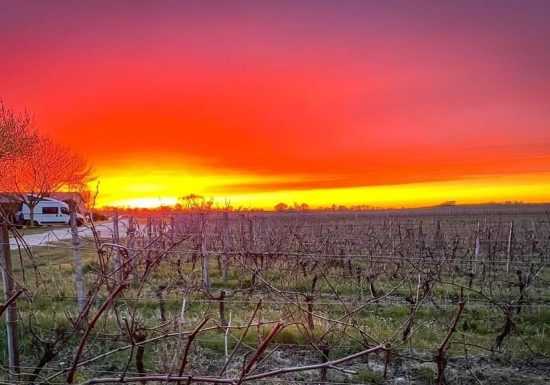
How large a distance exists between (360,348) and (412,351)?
1.80 feet

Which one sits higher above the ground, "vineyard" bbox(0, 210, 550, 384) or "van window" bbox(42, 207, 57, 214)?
"van window" bbox(42, 207, 57, 214)

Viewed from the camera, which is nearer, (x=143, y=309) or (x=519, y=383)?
(x=519, y=383)

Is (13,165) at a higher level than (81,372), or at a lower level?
higher

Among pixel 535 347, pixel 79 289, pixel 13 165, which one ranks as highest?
pixel 13 165

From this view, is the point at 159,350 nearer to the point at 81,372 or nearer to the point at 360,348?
the point at 81,372

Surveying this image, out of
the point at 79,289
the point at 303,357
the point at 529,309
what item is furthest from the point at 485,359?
the point at 79,289

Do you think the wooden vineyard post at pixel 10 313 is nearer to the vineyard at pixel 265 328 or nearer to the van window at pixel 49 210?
the vineyard at pixel 265 328

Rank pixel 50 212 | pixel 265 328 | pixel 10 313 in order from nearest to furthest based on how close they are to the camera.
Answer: pixel 10 313, pixel 265 328, pixel 50 212

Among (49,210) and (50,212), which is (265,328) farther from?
(49,210)

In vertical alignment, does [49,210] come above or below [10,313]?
above

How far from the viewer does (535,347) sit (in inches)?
232

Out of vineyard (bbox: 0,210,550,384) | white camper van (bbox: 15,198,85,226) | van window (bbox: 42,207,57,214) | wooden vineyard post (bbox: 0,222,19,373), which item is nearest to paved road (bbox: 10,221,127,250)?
wooden vineyard post (bbox: 0,222,19,373)

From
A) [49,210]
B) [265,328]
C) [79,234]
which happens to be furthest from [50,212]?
[265,328]

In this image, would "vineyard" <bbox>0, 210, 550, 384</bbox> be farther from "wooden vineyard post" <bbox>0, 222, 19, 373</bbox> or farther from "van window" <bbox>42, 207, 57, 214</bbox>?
"van window" <bbox>42, 207, 57, 214</bbox>
